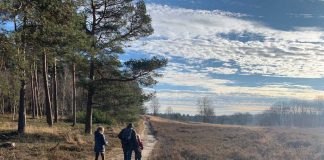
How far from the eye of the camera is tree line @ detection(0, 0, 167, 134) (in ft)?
65.8

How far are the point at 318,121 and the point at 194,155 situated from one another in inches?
6936

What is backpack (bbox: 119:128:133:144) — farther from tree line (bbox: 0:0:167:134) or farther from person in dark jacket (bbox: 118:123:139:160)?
tree line (bbox: 0:0:167:134)

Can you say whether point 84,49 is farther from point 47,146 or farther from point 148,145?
point 148,145

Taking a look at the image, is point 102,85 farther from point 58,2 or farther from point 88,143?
point 58,2

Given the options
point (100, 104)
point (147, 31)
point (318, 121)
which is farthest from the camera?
point (318, 121)

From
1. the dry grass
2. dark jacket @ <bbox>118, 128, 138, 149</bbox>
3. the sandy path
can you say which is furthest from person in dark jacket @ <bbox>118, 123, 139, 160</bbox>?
the sandy path

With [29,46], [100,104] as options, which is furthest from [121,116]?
[29,46]

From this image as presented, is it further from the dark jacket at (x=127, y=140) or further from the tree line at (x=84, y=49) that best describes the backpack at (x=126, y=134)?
the tree line at (x=84, y=49)

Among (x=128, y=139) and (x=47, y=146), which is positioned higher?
(x=128, y=139)

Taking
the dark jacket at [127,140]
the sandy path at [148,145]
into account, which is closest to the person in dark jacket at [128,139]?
the dark jacket at [127,140]

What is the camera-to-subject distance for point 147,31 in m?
34.0

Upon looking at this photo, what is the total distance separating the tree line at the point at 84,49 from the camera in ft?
65.8

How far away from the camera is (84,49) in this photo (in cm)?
2775

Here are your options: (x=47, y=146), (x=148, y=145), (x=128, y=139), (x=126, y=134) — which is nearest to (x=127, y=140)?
(x=128, y=139)
